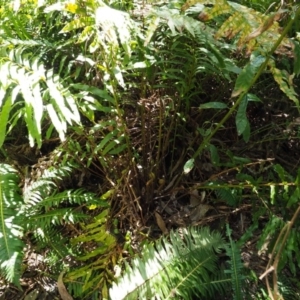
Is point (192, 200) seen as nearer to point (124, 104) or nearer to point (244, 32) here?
point (124, 104)

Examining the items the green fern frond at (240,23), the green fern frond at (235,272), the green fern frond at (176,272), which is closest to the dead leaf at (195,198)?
the green fern frond at (176,272)

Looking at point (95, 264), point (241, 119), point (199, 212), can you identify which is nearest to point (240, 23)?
point (241, 119)

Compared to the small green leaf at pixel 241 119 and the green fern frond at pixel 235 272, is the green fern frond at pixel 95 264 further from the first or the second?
the small green leaf at pixel 241 119

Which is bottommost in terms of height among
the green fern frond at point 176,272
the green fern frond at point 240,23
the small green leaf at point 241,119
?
the green fern frond at point 176,272

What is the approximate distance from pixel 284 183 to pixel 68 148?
31.5 inches

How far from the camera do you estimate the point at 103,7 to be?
1248 mm

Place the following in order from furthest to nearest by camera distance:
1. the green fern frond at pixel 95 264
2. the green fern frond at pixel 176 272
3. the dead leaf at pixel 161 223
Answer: the dead leaf at pixel 161 223
the green fern frond at pixel 95 264
the green fern frond at pixel 176 272

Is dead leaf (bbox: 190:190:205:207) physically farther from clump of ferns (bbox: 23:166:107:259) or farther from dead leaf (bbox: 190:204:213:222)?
clump of ferns (bbox: 23:166:107:259)

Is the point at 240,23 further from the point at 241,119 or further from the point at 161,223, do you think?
the point at 161,223

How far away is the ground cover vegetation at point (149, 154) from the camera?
1.34 m

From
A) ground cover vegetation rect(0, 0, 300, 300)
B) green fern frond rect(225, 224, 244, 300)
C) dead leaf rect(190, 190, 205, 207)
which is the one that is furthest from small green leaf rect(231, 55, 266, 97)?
dead leaf rect(190, 190, 205, 207)

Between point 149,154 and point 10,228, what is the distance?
63 centimetres

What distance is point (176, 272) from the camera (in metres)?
1.40

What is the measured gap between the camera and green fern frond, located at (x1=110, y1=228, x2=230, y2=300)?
4.44 ft
